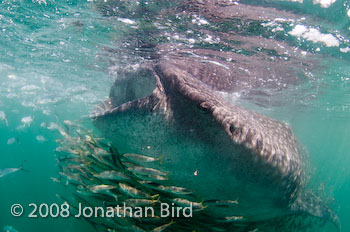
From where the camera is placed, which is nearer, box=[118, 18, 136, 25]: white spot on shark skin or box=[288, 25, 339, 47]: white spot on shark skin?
box=[288, 25, 339, 47]: white spot on shark skin

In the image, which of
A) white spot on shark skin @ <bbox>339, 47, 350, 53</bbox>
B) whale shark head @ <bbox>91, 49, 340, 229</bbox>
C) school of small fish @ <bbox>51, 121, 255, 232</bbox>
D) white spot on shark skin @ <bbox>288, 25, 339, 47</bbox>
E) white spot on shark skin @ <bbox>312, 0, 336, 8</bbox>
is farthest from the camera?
white spot on shark skin @ <bbox>339, 47, 350, 53</bbox>

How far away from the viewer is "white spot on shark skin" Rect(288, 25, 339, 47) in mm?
7340

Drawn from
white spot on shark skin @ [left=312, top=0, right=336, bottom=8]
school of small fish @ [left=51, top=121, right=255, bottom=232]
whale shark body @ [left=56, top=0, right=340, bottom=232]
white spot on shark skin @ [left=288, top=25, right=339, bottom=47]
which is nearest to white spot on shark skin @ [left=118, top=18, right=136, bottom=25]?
whale shark body @ [left=56, top=0, right=340, bottom=232]

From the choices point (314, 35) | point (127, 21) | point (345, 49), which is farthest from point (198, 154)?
point (345, 49)

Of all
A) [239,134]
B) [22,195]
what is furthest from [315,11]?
[22,195]

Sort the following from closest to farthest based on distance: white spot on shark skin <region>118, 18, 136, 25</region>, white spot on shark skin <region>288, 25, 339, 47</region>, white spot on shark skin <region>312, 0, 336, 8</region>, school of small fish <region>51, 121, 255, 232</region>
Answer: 1. school of small fish <region>51, 121, 255, 232</region>
2. white spot on shark skin <region>312, 0, 336, 8</region>
3. white spot on shark skin <region>288, 25, 339, 47</region>
4. white spot on shark skin <region>118, 18, 136, 25</region>

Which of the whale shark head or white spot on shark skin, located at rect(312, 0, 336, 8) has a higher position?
white spot on shark skin, located at rect(312, 0, 336, 8)

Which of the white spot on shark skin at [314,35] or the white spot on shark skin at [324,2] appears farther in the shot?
the white spot on shark skin at [314,35]

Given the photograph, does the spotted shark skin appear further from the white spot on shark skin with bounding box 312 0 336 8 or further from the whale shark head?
the white spot on shark skin with bounding box 312 0 336 8

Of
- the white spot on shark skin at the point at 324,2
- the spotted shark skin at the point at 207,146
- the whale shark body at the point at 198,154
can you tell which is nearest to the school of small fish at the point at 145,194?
the whale shark body at the point at 198,154

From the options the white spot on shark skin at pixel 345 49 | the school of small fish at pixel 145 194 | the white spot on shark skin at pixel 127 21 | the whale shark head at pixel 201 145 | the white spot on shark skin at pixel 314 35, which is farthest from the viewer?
the white spot on shark skin at pixel 345 49

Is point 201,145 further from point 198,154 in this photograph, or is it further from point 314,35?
point 314,35

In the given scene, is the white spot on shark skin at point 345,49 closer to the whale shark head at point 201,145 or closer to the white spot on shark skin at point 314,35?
the white spot on shark skin at point 314,35

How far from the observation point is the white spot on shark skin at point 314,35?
7340 mm
